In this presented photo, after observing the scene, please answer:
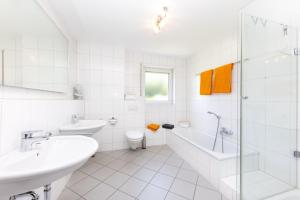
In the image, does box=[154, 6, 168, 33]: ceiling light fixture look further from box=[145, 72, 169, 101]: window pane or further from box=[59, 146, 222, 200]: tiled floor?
box=[59, 146, 222, 200]: tiled floor

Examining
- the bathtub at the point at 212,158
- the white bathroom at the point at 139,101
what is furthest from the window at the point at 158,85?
the bathtub at the point at 212,158

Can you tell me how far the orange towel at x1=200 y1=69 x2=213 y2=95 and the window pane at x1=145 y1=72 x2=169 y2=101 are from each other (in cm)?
100

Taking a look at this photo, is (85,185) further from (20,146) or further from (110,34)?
(110,34)

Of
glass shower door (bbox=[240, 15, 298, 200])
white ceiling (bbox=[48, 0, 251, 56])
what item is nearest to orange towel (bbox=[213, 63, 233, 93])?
white ceiling (bbox=[48, 0, 251, 56])

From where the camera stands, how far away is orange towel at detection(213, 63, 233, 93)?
2.27 meters

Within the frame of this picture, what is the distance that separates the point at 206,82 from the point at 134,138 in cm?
180

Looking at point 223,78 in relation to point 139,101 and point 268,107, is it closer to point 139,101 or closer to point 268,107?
point 268,107

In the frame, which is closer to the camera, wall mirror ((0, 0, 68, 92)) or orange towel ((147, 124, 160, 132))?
wall mirror ((0, 0, 68, 92))

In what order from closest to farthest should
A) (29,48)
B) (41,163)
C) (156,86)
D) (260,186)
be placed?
(41,163)
(29,48)
(260,186)
(156,86)

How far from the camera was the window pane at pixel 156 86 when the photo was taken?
3414 millimetres

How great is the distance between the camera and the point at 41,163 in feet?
2.95

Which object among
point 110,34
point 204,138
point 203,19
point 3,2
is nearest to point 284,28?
point 203,19

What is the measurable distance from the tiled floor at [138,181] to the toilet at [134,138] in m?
0.29

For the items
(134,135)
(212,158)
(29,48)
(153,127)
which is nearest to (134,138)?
(134,135)
